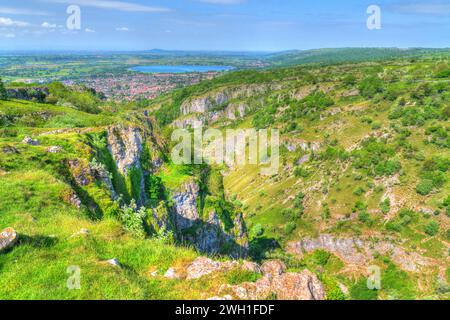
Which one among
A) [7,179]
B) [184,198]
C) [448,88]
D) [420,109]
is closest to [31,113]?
[184,198]

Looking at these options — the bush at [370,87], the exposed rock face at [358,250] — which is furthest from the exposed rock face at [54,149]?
Result: the bush at [370,87]

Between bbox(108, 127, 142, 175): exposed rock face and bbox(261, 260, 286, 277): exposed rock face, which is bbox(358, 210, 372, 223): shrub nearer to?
bbox(108, 127, 142, 175): exposed rock face

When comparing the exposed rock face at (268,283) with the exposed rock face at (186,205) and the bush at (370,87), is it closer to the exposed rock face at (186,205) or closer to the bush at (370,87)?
the exposed rock face at (186,205)

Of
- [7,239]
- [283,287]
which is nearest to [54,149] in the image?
[7,239]

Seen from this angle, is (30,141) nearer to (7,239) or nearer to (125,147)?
(125,147)

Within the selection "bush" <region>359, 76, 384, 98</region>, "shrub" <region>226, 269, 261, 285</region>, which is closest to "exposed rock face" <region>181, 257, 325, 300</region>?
"shrub" <region>226, 269, 261, 285</region>
